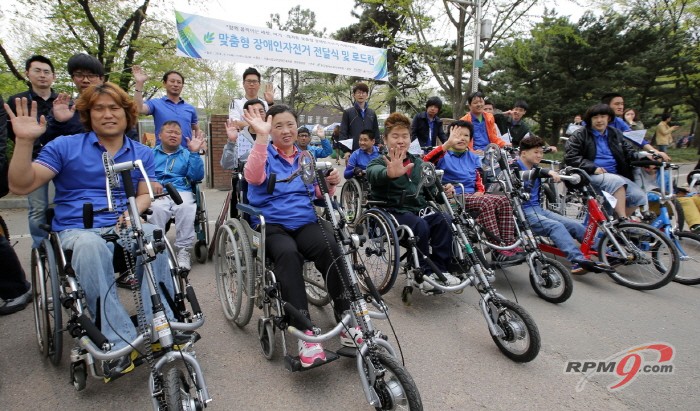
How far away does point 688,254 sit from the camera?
4020 mm

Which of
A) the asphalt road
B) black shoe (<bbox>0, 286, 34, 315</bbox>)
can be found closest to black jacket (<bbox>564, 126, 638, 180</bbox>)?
the asphalt road

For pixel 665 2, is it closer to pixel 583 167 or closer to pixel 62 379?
pixel 583 167

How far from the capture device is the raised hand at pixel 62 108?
9.91 feet

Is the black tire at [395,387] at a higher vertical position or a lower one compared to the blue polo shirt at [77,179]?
lower

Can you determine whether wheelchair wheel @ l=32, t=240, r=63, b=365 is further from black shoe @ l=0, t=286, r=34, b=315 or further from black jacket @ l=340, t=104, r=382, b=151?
black jacket @ l=340, t=104, r=382, b=151

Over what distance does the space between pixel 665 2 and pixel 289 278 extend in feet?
81.9

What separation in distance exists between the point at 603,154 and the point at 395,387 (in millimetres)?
4065

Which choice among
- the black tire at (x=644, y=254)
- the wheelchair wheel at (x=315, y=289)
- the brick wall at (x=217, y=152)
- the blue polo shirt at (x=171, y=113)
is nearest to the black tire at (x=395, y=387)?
the wheelchair wheel at (x=315, y=289)

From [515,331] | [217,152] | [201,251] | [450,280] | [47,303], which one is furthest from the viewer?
[217,152]

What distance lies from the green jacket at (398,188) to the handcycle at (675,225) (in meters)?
2.52

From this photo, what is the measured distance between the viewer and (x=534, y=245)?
3279 millimetres

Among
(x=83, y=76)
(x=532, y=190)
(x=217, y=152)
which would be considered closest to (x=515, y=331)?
(x=532, y=190)

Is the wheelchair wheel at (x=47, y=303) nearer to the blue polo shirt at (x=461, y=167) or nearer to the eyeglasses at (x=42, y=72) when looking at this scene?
the eyeglasses at (x=42, y=72)

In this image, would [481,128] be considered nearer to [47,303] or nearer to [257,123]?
[257,123]
